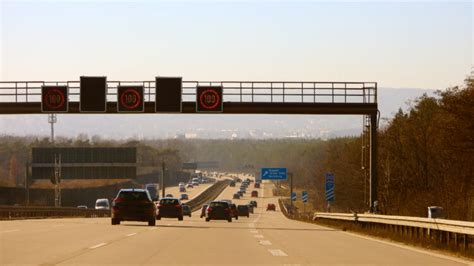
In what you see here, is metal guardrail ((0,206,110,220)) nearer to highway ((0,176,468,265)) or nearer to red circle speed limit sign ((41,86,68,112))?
red circle speed limit sign ((41,86,68,112))

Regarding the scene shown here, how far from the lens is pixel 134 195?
41.7m

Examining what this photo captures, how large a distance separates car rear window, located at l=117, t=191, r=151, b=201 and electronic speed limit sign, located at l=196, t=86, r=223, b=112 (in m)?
13.1

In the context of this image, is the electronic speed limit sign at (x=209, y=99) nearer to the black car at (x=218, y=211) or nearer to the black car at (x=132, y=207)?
the black car at (x=218, y=211)

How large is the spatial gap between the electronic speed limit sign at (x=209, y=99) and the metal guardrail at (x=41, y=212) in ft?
43.1

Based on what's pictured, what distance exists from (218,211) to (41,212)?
1733 centimetres

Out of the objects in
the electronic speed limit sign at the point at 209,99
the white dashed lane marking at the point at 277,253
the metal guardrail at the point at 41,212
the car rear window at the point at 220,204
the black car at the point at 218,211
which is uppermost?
the electronic speed limit sign at the point at 209,99

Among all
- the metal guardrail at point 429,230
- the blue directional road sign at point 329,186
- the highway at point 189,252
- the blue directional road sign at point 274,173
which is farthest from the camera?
the blue directional road sign at point 274,173

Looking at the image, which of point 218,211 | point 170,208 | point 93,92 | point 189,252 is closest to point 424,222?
point 189,252

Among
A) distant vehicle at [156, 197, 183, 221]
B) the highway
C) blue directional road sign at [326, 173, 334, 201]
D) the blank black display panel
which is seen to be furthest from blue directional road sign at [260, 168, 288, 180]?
the highway

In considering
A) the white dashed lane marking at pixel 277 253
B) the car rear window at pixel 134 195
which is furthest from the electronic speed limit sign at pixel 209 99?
the white dashed lane marking at pixel 277 253

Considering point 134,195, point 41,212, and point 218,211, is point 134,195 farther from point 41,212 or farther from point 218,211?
point 41,212

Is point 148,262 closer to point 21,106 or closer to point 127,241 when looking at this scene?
point 127,241

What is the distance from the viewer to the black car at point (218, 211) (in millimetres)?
57719

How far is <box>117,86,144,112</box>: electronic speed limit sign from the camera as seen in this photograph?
54.3 meters
